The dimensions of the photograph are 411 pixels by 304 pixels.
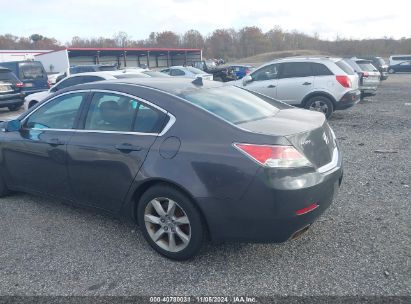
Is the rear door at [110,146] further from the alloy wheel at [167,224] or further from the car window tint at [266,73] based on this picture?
the car window tint at [266,73]

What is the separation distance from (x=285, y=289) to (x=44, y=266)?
2.11m

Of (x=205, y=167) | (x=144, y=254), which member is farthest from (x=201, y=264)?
(x=205, y=167)

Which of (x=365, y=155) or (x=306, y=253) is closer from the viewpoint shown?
(x=306, y=253)

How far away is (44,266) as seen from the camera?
3.37 metres

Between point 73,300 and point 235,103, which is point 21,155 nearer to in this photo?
point 73,300

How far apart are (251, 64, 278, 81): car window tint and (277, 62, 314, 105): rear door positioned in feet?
0.65

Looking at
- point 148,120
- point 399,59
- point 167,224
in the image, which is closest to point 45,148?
point 148,120

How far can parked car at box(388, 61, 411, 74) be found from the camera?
3763cm

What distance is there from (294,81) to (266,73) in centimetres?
94

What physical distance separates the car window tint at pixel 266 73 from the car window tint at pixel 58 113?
7607 mm

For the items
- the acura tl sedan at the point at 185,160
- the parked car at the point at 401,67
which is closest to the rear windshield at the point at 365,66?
the acura tl sedan at the point at 185,160

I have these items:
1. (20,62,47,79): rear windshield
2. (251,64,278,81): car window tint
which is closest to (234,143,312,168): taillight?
(251,64,278,81): car window tint

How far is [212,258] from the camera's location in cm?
343

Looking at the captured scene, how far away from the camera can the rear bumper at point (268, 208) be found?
114 inches
